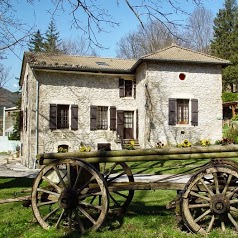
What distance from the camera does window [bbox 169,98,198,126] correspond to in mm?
20516

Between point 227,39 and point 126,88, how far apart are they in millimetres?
23449

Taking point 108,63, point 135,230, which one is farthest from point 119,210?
point 108,63

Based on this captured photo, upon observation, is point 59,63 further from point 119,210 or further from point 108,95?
point 119,210

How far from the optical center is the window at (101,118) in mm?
21266

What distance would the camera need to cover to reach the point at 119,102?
72.4 feet

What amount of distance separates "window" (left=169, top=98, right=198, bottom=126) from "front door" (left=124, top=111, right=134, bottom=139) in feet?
10.3

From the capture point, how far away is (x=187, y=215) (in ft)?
15.2

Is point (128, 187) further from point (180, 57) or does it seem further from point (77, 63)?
point (77, 63)

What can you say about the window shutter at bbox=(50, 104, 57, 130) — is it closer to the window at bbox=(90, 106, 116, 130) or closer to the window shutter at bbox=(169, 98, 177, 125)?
the window at bbox=(90, 106, 116, 130)

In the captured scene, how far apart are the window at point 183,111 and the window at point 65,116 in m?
6.02

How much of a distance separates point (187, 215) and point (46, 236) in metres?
1.99

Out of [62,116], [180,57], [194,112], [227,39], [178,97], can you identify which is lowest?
[62,116]

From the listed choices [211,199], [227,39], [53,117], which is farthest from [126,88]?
[227,39]

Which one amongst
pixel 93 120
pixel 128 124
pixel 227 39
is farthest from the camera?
pixel 227 39
